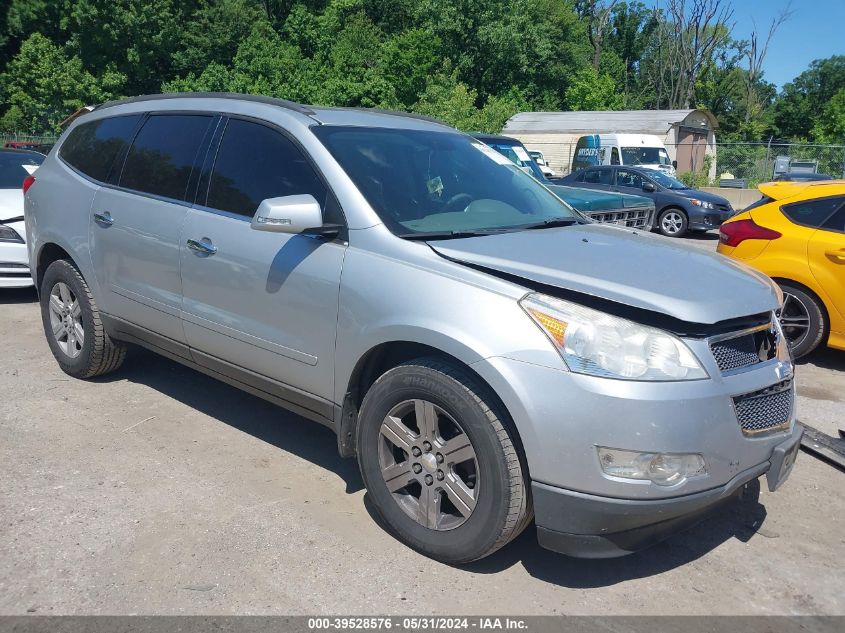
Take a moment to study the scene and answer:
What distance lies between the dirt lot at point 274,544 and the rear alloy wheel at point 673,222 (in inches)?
518

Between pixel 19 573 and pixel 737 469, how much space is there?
9.50 ft

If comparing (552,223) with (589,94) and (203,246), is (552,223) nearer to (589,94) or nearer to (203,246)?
(203,246)

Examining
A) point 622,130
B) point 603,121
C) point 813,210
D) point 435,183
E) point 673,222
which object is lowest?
point 673,222

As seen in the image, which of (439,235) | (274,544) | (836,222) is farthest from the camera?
(836,222)

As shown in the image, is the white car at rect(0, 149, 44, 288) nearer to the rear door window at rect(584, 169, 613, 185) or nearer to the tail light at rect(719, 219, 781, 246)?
the tail light at rect(719, 219, 781, 246)

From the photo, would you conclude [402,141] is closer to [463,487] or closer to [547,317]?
[547,317]

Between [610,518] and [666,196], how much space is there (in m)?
15.6

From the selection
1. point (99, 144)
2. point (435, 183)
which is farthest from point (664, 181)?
point (435, 183)

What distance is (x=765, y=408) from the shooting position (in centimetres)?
308

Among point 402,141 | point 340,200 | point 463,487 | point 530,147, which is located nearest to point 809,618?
point 463,487

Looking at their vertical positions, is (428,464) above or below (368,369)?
below

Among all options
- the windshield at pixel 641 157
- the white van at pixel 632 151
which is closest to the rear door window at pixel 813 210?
the white van at pixel 632 151

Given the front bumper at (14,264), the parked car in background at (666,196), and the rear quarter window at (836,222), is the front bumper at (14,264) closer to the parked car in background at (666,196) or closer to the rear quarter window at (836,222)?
the rear quarter window at (836,222)

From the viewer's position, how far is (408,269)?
3.29 metres
